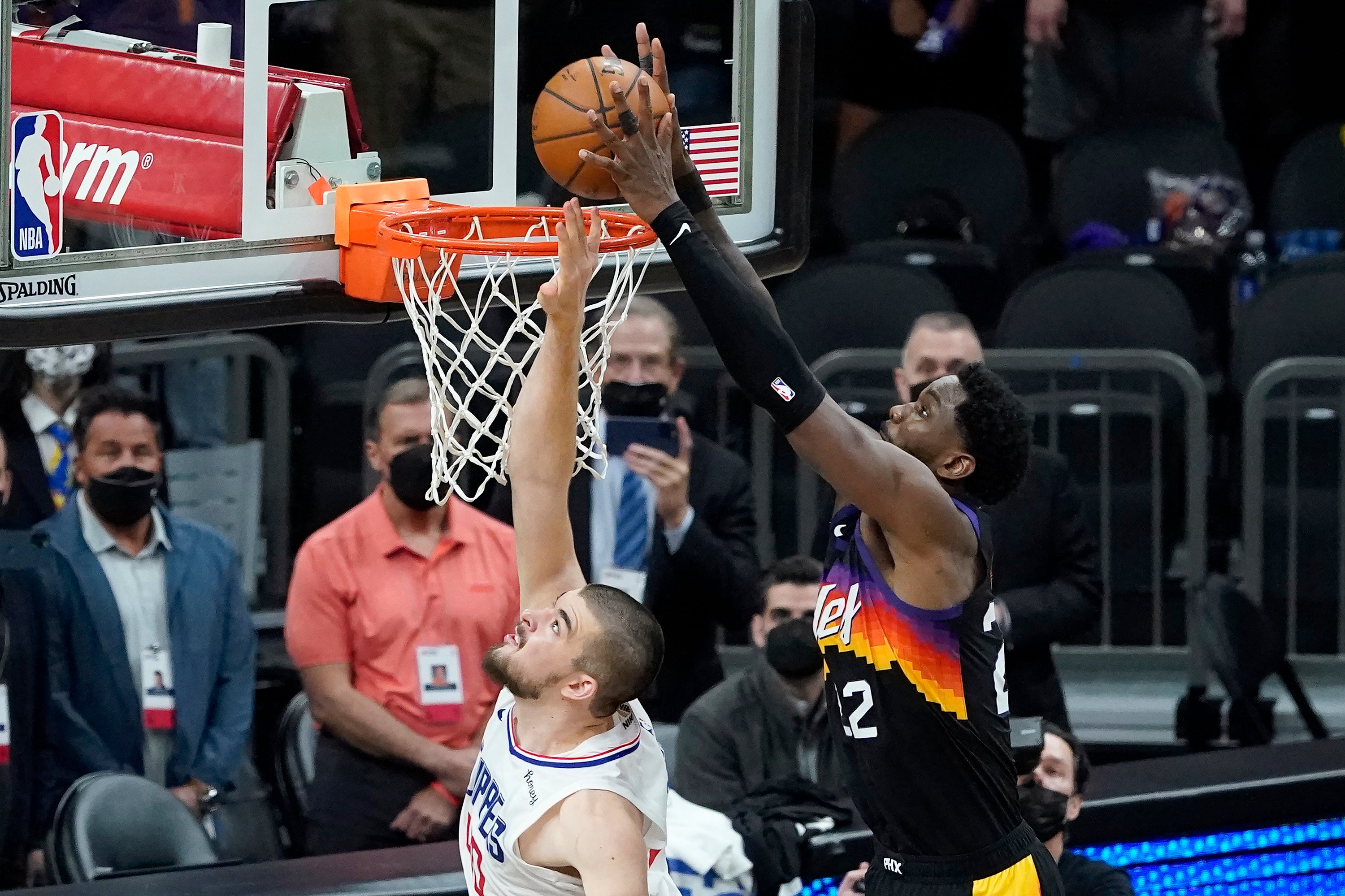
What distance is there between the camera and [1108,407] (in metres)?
6.71

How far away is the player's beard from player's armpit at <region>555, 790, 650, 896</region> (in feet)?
0.71

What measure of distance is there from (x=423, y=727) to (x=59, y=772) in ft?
3.31

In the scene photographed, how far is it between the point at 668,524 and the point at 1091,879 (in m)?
1.68

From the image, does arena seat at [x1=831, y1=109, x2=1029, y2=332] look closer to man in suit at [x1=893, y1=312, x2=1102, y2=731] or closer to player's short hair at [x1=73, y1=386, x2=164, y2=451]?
man in suit at [x1=893, y1=312, x2=1102, y2=731]

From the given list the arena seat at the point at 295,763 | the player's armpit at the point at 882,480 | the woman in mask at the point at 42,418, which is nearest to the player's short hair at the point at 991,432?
the player's armpit at the point at 882,480

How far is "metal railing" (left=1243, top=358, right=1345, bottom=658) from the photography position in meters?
6.64

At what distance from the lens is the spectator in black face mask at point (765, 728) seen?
520 cm

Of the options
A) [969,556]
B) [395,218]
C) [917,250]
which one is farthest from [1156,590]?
[395,218]

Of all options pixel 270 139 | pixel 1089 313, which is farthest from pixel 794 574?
pixel 1089 313

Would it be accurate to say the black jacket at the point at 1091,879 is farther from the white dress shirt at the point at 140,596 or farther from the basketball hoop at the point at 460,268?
the white dress shirt at the point at 140,596

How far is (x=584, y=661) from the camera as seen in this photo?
3389 mm

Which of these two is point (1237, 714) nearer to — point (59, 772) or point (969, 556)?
point (969, 556)

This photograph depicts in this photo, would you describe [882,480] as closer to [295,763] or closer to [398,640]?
[398,640]

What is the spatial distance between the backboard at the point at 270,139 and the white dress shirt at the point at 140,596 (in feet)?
5.50
